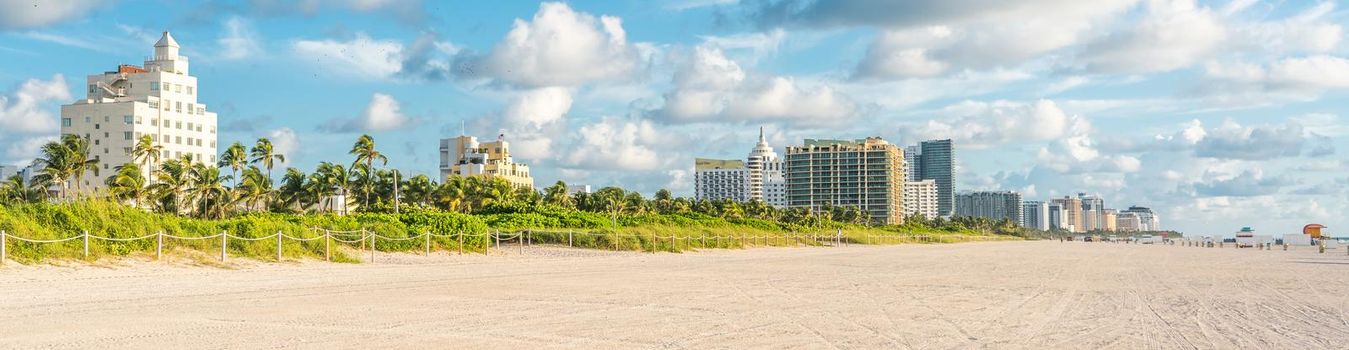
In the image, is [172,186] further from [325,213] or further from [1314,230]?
[1314,230]

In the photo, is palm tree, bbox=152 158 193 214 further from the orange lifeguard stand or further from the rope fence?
the orange lifeguard stand

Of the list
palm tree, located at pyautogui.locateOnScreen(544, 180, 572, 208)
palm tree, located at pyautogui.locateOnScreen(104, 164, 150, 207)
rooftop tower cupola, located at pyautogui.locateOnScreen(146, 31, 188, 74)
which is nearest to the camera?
palm tree, located at pyautogui.locateOnScreen(104, 164, 150, 207)

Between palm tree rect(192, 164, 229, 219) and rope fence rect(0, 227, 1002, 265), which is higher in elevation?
palm tree rect(192, 164, 229, 219)

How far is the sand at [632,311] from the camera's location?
1042 centimetres

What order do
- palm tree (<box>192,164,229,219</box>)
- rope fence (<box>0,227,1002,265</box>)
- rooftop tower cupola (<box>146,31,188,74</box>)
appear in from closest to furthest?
rope fence (<box>0,227,1002,265</box>), palm tree (<box>192,164,229,219</box>), rooftop tower cupola (<box>146,31,188,74</box>)

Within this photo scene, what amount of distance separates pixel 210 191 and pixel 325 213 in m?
24.0

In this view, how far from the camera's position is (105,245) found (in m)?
21.6

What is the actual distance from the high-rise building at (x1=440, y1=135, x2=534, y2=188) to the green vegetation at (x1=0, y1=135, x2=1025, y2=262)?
42.4 m

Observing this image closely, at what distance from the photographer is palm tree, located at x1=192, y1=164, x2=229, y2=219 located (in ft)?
230

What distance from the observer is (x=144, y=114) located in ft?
351

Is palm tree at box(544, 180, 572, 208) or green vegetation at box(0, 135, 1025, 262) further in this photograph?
palm tree at box(544, 180, 572, 208)

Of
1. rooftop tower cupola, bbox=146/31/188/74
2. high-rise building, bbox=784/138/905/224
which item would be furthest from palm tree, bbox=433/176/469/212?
high-rise building, bbox=784/138/905/224

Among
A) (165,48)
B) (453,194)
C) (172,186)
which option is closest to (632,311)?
(172,186)

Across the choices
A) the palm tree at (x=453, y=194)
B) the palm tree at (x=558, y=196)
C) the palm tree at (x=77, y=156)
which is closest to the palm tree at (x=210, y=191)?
the palm tree at (x=77, y=156)
